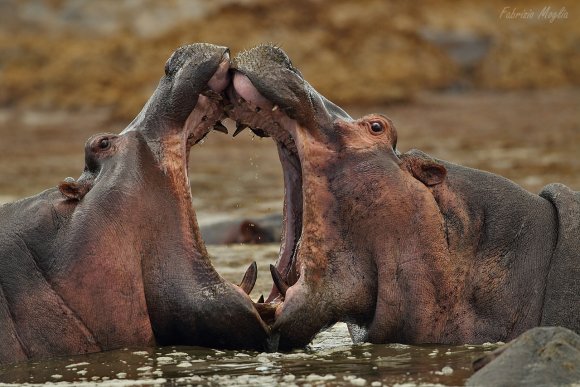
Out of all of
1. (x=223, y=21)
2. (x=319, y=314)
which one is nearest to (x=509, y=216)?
(x=319, y=314)

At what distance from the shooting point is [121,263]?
622 cm

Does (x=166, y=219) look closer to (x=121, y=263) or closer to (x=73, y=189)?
(x=121, y=263)

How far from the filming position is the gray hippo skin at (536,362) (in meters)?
5.35

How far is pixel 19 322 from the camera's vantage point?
20.2ft

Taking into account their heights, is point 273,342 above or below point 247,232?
below

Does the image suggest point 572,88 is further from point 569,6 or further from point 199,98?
point 199,98

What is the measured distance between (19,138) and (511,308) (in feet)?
55.2

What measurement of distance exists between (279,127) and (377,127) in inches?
19.1

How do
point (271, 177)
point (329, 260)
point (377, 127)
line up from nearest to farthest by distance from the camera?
point (329, 260), point (377, 127), point (271, 177)

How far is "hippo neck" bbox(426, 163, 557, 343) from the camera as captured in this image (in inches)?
255

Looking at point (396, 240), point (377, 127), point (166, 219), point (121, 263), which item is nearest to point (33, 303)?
point (121, 263)

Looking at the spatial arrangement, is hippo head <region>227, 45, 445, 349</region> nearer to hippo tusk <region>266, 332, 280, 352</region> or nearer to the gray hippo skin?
hippo tusk <region>266, 332, 280, 352</region>

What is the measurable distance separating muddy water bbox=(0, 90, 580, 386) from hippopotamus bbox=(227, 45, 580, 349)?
183 millimetres

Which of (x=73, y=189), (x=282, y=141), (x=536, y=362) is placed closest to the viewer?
(x=536, y=362)
